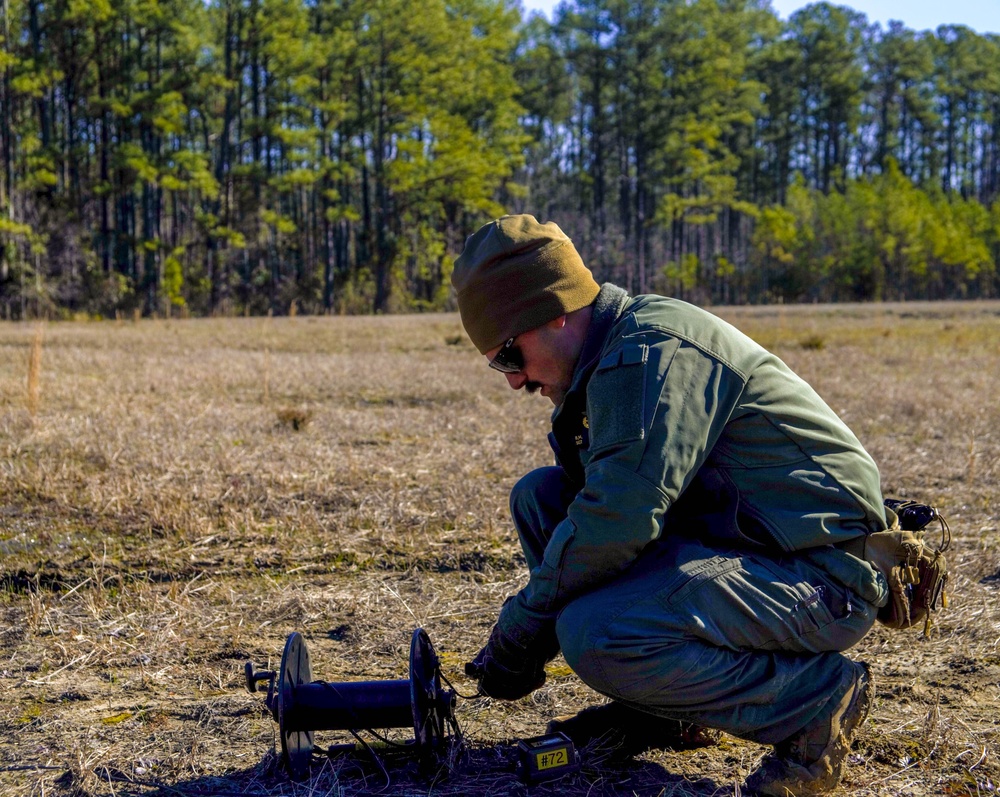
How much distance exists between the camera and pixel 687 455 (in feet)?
7.30

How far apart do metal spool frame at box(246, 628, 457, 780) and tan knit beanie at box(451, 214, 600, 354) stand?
84 cm

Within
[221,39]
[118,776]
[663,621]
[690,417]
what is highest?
[221,39]

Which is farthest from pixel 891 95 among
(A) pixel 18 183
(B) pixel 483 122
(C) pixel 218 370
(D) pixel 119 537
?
(D) pixel 119 537

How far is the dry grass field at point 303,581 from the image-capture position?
2.62 metres

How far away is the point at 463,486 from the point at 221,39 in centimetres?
3352

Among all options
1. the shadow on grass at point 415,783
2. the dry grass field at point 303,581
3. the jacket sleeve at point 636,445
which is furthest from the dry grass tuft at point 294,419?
the jacket sleeve at point 636,445

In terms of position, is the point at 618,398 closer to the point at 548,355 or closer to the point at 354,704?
the point at 548,355

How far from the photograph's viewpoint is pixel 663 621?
2268 millimetres

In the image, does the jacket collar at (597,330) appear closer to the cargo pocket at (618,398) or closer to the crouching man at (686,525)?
the crouching man at (686,525)

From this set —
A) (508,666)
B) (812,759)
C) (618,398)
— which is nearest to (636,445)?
(618,398)

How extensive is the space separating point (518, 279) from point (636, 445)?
0.53 meters

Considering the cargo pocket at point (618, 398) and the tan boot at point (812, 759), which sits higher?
the cargo pocket at point (618, 398)

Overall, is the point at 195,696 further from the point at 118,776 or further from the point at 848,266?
the point at 848,266

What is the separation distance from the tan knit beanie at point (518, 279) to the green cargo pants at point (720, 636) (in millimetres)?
661
